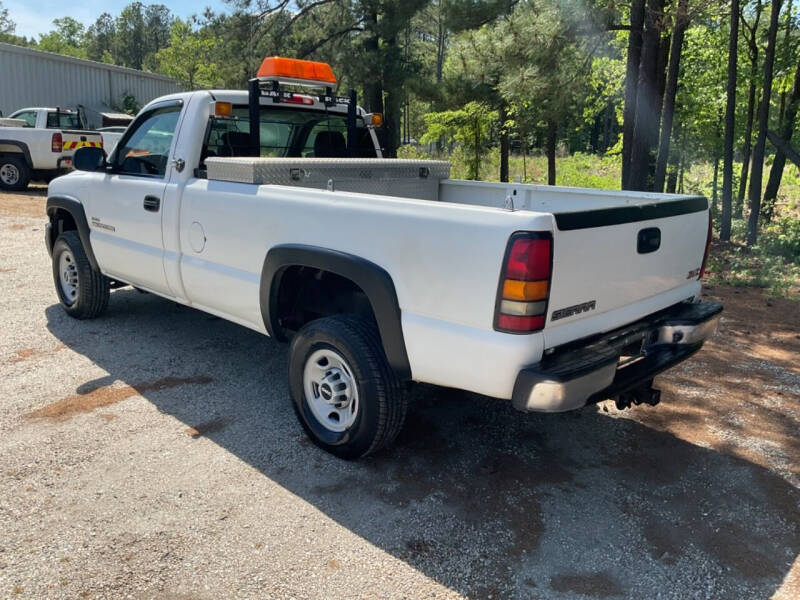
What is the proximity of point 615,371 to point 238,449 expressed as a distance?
2.07 metres

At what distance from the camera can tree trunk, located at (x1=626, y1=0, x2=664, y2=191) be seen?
1001 centimetres

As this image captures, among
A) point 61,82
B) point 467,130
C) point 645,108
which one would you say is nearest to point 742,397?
point 645,108

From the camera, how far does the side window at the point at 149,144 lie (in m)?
4.66

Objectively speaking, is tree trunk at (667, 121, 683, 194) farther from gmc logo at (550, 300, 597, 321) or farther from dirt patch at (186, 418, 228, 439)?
dirt patch at (186, 418, 228, 439)

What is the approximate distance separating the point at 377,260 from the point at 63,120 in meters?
15.7

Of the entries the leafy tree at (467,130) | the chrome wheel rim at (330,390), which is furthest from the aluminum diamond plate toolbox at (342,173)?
the leafy tree at (467,130)

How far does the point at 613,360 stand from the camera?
2.96 meters

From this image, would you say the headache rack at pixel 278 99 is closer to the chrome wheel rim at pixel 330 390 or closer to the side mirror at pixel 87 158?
the side mirror at pixel 87 158

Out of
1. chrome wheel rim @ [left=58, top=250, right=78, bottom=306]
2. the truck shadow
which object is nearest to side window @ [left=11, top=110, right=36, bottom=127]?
chrome wheel rim @ [left=58, top=250, right=78, bottom=306]

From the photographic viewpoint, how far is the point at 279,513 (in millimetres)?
3107

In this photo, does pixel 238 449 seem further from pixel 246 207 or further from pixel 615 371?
pixel 615 371

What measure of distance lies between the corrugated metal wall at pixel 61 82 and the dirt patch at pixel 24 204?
31.6 ft

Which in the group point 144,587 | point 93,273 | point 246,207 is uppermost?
point 246,207

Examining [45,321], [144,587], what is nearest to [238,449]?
[144,587]
